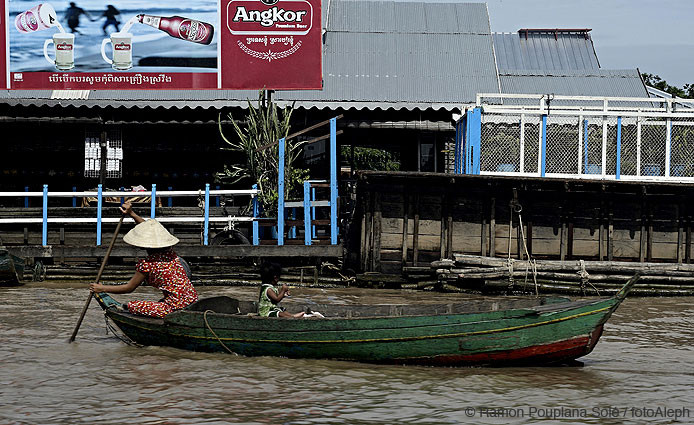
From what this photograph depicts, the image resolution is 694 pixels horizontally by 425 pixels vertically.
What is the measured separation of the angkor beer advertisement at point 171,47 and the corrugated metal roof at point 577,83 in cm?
667

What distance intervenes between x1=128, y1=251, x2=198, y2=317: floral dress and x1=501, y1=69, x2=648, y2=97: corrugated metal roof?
15635 mm

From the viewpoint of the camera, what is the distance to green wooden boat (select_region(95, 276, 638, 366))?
9.22 metres

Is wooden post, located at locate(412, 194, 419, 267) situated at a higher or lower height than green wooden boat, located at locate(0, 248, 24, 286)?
higher

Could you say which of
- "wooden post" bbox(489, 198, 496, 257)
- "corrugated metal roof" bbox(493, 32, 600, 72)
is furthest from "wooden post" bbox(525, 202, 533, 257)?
"corrugated metal roof" bbox(493, 32, 600, 72)

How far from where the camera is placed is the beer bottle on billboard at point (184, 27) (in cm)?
2092

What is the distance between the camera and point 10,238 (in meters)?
17.8

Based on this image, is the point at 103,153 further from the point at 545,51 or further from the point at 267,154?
the point at 545,51

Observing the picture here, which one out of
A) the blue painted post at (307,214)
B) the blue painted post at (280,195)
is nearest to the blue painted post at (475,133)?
the blue painted post at (307,214)

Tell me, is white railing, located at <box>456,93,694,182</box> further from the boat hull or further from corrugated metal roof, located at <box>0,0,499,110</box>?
the boat hull

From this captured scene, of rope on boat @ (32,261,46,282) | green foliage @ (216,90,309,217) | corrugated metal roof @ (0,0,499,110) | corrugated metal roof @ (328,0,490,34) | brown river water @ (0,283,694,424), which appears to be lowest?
brown river water @ (0,283,694,424)

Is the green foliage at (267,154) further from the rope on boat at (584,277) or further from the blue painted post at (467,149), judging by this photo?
the rope on boat at (584,277)

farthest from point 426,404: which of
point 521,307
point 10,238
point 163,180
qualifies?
point 163,180

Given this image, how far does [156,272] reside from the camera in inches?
407

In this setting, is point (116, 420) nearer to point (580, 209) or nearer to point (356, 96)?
point (580, 209)
